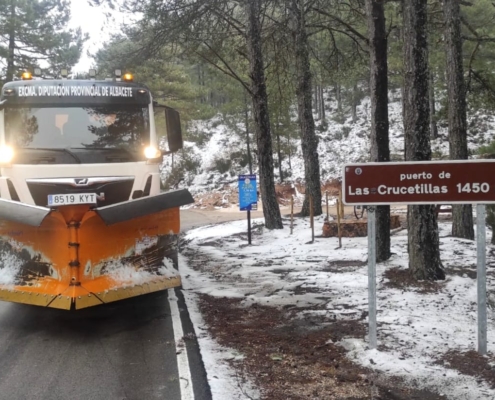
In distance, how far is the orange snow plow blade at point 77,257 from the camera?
18.3 feet

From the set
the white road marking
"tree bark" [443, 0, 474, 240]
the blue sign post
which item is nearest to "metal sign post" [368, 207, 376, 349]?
the white road marking

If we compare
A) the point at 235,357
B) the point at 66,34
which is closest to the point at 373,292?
the point at 235,357

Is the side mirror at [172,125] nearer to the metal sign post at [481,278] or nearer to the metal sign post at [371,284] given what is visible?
the metal sign post at [371,284]

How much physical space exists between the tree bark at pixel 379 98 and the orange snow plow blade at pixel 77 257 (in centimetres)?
434

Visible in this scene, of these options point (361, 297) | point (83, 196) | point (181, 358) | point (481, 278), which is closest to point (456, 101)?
point (361, 297)

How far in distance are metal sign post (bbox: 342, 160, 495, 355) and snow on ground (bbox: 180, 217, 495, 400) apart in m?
0.45

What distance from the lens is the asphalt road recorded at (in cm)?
441

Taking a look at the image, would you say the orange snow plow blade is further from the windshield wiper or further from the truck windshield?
the truck windshield

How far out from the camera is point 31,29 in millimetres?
28234

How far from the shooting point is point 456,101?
11062 mm

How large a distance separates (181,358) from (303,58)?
40.4ft

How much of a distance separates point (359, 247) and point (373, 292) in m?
5.66

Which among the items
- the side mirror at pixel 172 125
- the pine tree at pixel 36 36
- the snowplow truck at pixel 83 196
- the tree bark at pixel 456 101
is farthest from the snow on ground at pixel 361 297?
the pine tree at pixel 36 36

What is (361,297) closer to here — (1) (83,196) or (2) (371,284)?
(2) (371,284)
